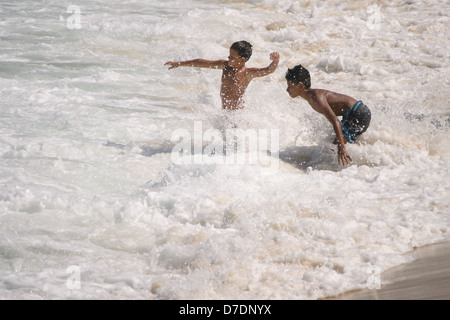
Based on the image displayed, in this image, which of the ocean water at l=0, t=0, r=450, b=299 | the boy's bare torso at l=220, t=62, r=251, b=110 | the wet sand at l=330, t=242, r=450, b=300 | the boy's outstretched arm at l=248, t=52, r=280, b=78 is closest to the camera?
the wet sand at l=330, t=242, r=450, b=300

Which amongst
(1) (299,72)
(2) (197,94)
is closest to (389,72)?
(2) (197,94)

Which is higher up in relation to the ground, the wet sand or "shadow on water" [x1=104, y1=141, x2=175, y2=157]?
"shadow on water" [x1=104, y1=141, x2=175, y2=157]

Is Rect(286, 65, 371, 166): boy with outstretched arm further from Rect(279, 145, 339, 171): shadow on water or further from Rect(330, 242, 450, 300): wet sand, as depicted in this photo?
Rect(330, 242, 450, 300): wet sand

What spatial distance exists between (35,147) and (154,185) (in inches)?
70.5

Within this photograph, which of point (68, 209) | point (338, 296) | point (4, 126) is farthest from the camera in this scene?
point (4, 126)

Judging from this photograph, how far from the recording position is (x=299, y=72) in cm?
566

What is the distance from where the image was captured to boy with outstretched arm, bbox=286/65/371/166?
558 centimetres

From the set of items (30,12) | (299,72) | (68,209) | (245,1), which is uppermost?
(245,1)

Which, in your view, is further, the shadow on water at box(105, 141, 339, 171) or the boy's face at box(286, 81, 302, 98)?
the shadow on water at box(105, 141, 339, 171)

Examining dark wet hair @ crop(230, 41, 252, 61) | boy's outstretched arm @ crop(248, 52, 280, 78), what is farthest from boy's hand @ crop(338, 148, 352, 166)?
dark wet hair @ crop(230, 41, 252, 61)

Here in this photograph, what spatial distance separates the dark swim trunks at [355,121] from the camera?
5.88 meters

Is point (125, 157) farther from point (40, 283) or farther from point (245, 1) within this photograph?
point (245, 1)

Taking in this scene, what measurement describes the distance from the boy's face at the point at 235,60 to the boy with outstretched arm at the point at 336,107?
836 mm

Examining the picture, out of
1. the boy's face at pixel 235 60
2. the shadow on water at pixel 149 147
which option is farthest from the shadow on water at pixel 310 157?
the shadow on water at pixel 149 147
